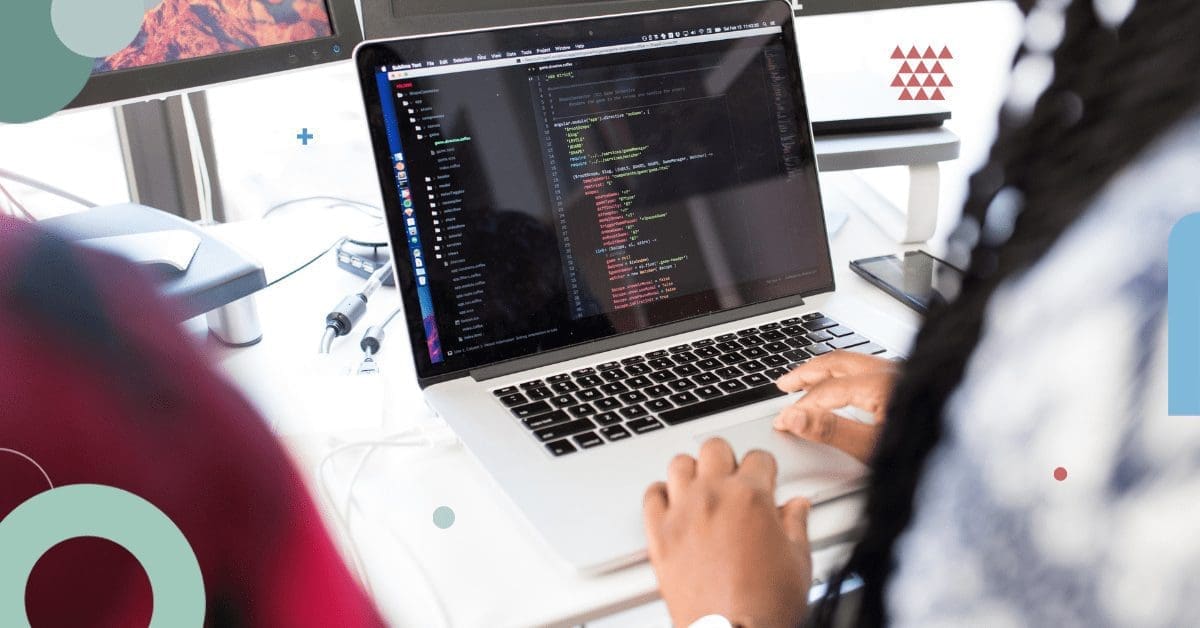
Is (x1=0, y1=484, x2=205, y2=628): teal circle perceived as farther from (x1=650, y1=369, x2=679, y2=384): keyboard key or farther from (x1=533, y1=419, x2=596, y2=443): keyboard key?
(x1=650, y1=369, x2=679, y2=384): keyboard key

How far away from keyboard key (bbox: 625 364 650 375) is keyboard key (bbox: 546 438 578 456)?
12cm

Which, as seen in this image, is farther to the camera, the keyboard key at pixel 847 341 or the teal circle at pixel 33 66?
the keyboard key at pixel 847 341

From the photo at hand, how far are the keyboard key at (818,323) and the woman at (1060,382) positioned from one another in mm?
733

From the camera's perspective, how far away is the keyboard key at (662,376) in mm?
798

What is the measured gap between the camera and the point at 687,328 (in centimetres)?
90

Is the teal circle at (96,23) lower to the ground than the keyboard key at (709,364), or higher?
higher

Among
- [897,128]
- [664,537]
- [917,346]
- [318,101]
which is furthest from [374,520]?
[318,101]

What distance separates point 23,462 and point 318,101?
143 centimetres

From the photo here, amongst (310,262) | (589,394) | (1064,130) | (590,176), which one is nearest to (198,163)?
(310,262)

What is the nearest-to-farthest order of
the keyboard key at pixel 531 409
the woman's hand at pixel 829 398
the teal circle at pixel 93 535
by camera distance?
the teal circle at pixel 93 535
the woman's hand at pixel 829 398
the keyboard key at pixel 531 409

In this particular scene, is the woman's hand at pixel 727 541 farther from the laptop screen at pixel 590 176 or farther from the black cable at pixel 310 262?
the black cable at pixel 310 262

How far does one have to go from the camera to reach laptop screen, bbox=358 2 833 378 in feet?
2.68

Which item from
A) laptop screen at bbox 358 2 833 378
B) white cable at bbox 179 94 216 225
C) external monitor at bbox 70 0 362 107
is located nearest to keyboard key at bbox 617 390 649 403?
laptop screen at bbox 358 2 833 378

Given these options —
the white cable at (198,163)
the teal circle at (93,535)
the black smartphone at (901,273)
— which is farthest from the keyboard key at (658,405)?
the white cable at (198,163)
